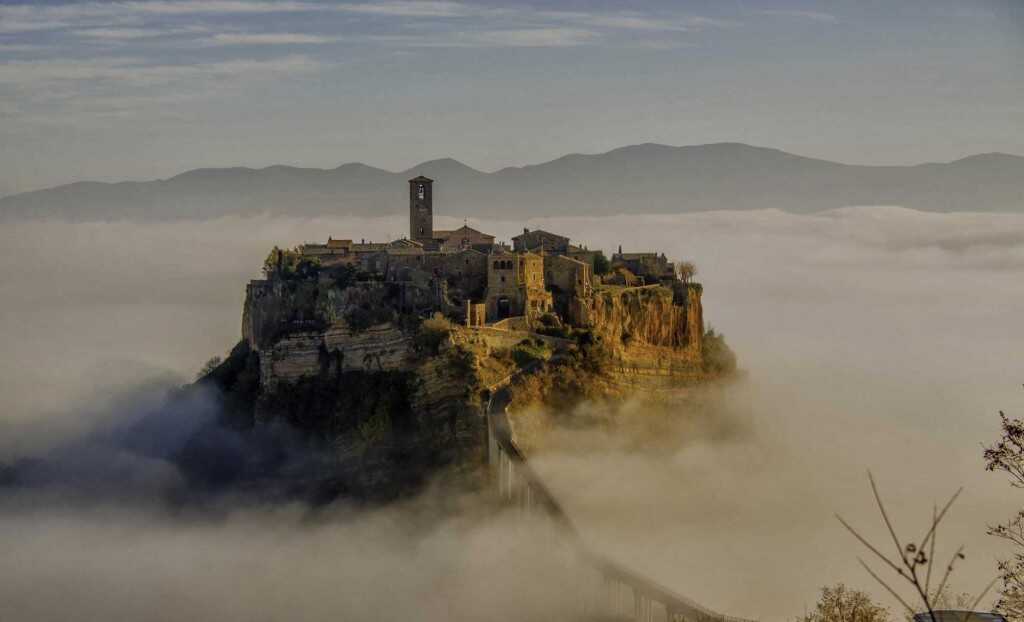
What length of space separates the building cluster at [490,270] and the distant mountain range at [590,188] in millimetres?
56025

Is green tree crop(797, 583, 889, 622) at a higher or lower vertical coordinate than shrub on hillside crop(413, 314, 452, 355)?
lower

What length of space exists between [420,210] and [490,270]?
10.4 m

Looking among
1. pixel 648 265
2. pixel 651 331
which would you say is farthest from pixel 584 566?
pixel 648 265

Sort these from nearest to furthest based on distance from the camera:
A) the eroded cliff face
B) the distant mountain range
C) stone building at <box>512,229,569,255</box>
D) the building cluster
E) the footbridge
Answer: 1. the footbridge
2. the building cluster
3. the eroded cliff face
4. stone building at <box>512,229,569,255</box>
5. the distant mountain range

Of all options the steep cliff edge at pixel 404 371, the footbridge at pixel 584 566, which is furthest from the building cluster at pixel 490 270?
the footbridge at pixel 584 566

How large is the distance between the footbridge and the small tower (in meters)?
13.2

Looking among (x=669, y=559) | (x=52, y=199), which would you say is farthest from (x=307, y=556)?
(x=52, y=199)

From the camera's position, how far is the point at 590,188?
142m

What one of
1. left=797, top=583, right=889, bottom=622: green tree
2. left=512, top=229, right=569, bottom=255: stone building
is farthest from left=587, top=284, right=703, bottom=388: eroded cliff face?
left=797, top=583, right=889, bottom=622: green tree

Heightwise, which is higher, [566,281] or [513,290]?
[566,281]

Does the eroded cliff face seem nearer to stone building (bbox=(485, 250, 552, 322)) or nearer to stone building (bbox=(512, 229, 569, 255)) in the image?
stone building (bbox=(485, 250, 552, 322))

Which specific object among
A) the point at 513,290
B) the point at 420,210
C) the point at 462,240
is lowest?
the point at 513,290

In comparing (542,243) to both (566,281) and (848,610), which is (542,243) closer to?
(566,281)

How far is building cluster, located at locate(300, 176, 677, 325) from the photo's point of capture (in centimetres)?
6044
